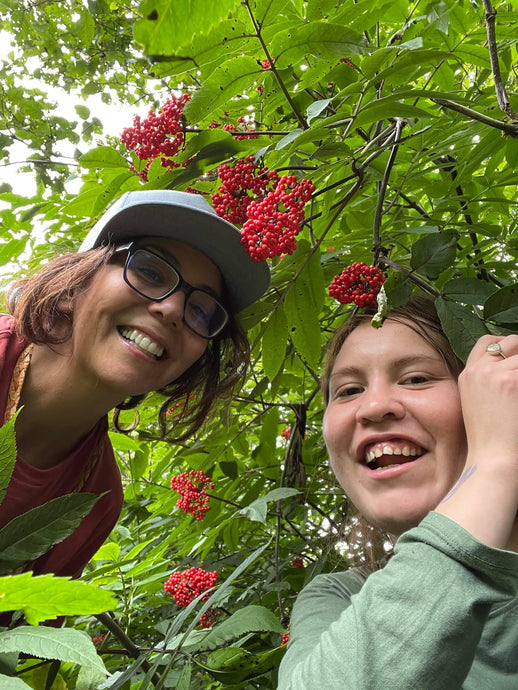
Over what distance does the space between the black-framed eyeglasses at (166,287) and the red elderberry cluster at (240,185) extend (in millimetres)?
263

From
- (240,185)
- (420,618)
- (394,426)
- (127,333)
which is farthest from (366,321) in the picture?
(420,618)

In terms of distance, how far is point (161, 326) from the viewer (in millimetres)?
1825

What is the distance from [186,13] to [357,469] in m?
1.21

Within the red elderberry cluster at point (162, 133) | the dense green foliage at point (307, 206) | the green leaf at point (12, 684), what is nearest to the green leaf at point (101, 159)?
the dense green foliage at point (307, 206)

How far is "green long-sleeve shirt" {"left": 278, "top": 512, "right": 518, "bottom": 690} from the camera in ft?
3.03

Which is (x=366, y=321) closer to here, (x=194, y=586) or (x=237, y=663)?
(x=237, y=663)

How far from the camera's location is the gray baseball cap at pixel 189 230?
1816 mm

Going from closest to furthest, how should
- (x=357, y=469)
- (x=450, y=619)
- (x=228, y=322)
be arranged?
(x=450, y=619) → (x=357, y=469) → (x=228, y=322)

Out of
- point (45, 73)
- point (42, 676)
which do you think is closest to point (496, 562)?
point (42, 676)

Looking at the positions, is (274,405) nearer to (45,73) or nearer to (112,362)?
(112,362)

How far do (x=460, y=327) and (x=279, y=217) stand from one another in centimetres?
51

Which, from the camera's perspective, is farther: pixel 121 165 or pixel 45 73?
pixel 45 73

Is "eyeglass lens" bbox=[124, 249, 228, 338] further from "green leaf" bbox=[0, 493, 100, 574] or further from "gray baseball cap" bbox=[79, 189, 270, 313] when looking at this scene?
"green leaf" bbox=[0, 493, 100, 574]

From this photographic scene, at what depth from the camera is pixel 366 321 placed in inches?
66.2
